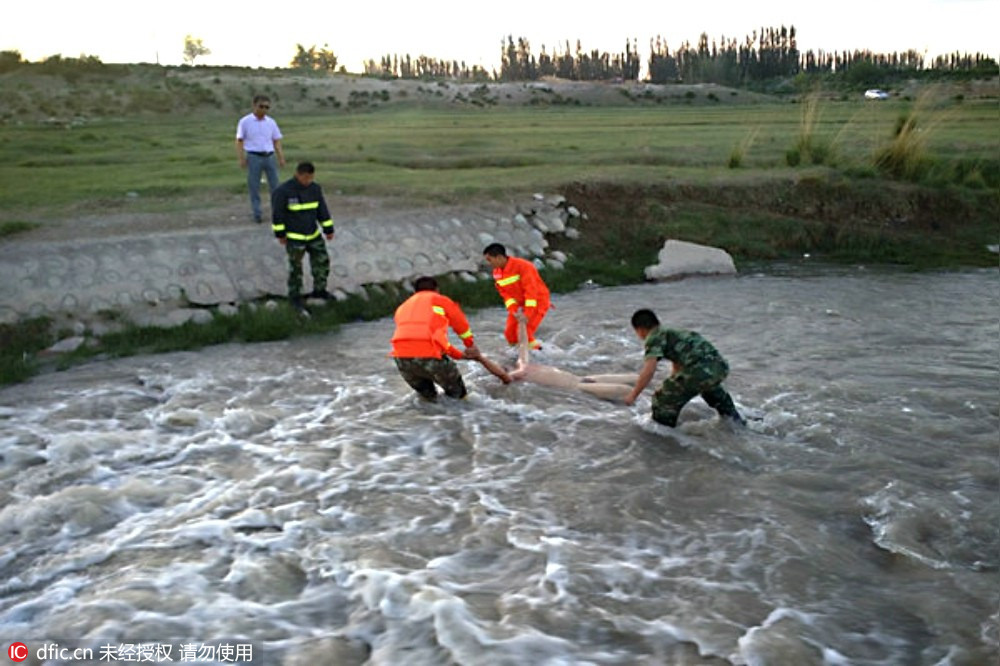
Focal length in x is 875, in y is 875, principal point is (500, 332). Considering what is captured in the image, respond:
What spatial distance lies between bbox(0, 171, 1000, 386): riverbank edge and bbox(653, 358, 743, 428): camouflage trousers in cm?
616

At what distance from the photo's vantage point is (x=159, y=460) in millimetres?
7902

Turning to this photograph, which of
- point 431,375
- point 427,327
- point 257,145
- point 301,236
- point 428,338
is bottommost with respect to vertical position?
point 431,375

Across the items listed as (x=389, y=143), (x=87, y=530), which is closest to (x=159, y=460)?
(x=87, y=530)

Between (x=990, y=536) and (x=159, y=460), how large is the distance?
6732 millimetres

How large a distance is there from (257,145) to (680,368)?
905cm

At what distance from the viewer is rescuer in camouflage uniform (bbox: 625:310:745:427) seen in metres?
7.88

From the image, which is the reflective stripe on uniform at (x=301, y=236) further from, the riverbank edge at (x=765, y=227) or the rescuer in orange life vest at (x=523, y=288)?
the rescuer in orange life vest at (x=523, y=288)

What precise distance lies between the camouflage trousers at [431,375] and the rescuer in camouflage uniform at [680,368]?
1.92 meters

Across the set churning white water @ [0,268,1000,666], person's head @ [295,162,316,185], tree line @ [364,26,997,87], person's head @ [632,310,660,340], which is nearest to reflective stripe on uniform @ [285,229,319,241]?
person's head @ [295,162,316,185]

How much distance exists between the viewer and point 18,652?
4.91 metres

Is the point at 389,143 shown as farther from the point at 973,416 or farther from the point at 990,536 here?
the point at 990,536

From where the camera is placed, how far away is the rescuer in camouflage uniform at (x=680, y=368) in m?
7.88

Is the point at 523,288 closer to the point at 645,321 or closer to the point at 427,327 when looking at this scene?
the point at 427,327

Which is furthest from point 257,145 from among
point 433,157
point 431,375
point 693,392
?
point 693,392
